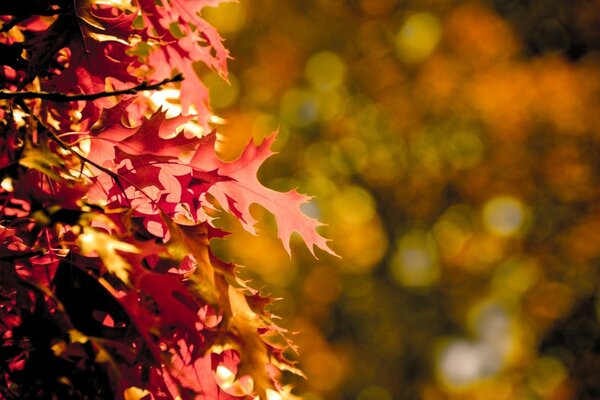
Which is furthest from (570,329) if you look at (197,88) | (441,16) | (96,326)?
(96,326)

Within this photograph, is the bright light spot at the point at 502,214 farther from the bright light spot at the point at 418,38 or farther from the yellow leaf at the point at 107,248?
the yellow leaf at the point at 107,248

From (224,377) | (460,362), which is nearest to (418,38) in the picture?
(460,362)

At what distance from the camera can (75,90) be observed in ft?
4.17

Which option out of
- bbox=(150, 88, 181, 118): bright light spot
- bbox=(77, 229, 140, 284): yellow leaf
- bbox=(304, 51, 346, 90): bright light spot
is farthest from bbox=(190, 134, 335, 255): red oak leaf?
bbox=(304, 51, 346, 90): bright light spot

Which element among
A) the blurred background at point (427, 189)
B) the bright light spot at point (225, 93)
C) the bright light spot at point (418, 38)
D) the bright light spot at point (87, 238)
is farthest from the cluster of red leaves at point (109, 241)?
the bright light spot at point (418, 38)

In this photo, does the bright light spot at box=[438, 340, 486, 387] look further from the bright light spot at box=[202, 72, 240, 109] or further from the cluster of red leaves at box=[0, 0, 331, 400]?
the cluster of red leaves at box=[0, 0, 331, 400]

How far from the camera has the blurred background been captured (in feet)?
23.7

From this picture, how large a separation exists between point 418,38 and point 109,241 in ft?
24.1

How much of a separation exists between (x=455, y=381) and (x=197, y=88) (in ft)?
21.2

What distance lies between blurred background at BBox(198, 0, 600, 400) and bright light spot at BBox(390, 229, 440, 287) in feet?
0.06

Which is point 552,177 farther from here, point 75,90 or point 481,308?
point 75,90

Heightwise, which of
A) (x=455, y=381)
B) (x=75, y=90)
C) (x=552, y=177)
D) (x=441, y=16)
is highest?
(x=75, y=90)

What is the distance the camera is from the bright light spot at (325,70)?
7746 millimetres

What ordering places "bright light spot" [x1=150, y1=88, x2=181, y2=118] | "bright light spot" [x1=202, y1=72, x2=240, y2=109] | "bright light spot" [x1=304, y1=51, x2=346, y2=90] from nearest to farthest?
1. "bright light spot" [x1=150, y1=88, x2=181, y2=118]
2. "bright light spot" [x1=202, y1=72, x2=240, y2=109]
3. "bright light spot" [x1=304, y1=51, x2=346, y2=90]
